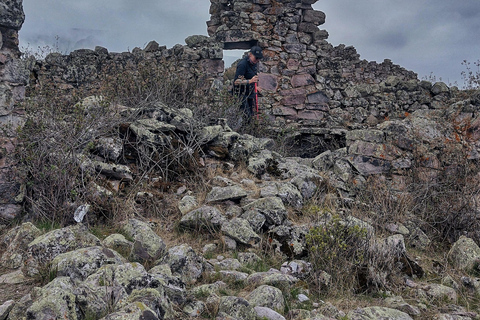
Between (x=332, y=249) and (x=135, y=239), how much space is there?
1.56 m

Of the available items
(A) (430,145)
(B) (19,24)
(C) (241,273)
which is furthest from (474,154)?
(B) (19,24)

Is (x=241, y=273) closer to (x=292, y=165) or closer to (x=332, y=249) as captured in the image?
→ (x=332, y=249)

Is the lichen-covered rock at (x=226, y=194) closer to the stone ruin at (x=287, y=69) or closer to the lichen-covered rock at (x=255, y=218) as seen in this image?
the lichen-covered rock at (x=255, y=218)

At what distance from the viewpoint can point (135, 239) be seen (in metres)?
3.09

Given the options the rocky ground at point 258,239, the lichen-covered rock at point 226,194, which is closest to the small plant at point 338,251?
the rocky ground at point 258,239

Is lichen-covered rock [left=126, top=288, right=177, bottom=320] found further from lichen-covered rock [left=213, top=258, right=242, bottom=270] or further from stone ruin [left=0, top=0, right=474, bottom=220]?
stone ruin [left=0, top=0, right=474, bottom=220]

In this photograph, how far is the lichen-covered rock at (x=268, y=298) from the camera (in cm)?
248

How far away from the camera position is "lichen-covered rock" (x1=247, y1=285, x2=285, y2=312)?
8.14 ft

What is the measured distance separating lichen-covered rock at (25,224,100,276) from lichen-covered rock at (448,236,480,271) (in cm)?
319

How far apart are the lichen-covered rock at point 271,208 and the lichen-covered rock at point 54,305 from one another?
1983 millimetres

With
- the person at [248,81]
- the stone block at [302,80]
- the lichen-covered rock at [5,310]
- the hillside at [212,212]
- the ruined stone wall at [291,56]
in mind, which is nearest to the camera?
the lichen-covered rock at [5,310]

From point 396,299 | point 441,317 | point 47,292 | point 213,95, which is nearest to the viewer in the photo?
point 47,292

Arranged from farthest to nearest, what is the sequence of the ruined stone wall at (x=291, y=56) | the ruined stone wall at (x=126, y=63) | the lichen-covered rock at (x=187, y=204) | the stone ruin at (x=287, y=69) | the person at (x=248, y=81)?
the ruined stone wall at (x=291, y=56) → the stone ruin at (x=287, y=69) → the ruined stone wall at (x=126, y=63) → the person at (x=248, y=81) → the lichen-covered rock at (x=187, y=204)

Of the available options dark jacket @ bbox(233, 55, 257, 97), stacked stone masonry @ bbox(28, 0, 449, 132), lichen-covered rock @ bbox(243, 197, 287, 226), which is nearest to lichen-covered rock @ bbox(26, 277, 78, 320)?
lichen-covered rock @ bbox(243, 197, 287, 226)
